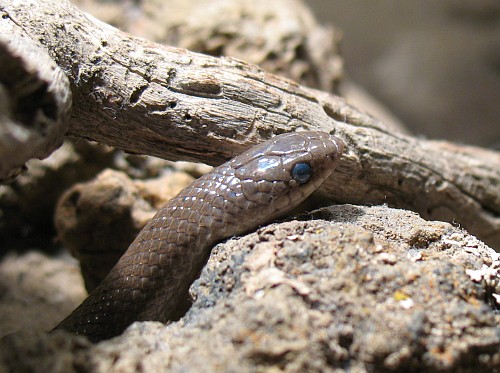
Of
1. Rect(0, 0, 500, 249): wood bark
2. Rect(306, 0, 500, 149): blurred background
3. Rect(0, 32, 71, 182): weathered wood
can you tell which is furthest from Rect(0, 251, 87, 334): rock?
Rect(306, 0, 500, 149): blurred background

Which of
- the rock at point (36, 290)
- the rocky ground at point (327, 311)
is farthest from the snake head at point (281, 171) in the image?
the rock at point (36, 290)

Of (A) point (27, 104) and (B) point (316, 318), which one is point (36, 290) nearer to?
(A) point (27, 104)

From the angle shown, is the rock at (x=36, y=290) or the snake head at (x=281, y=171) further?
the rock at (x=36, y=290)

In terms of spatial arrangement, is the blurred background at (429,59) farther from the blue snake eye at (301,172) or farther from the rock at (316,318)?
the rock at (316,318)

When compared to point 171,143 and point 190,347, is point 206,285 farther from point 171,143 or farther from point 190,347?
point 171,143

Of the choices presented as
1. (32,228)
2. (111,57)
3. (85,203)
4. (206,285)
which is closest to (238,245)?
(206,285)

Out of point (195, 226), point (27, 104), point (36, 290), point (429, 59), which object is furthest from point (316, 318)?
point (429, 59)
